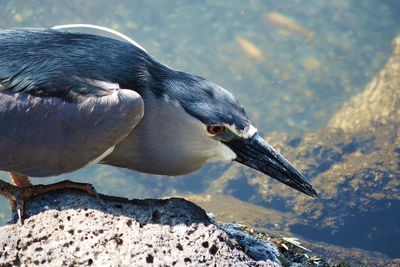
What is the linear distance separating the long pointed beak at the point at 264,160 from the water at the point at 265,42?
6921mm

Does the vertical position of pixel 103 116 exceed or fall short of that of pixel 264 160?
it falls short

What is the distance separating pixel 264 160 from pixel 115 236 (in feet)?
4.02

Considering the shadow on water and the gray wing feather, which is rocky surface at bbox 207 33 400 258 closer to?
the shadow on water

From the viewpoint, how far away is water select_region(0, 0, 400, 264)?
1072cm

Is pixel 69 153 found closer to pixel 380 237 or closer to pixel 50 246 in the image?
pixel 50 246

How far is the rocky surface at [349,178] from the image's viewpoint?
7.69m

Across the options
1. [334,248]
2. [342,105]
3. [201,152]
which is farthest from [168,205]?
[342,105]

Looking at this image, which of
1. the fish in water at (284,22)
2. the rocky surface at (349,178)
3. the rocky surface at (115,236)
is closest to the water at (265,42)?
the fish in water at (284,22)

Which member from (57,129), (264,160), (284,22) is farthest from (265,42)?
(57,129)

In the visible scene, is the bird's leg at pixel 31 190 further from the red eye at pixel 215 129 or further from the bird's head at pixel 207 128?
the red eye at pixel 215 129

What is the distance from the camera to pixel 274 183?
352 inches

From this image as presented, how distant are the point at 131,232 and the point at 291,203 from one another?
→ 22.5ft

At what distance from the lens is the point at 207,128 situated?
2.54 meters

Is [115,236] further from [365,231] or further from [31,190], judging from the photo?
[365,231]
